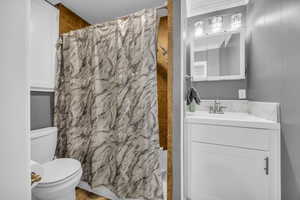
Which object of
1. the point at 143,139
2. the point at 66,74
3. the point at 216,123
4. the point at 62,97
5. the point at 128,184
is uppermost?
the point at 66,74

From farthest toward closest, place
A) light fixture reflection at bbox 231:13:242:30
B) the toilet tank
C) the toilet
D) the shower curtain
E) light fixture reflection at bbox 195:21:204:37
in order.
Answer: light fixture reflection at bbox 195:21:204:37, light fixture reflection at bbox 231:13:242:30, the toilet tank, the shower curtain, the toilet

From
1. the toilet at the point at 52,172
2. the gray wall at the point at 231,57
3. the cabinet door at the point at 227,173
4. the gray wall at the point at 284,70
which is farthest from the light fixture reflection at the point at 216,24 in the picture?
the toilet at the point at 52,172

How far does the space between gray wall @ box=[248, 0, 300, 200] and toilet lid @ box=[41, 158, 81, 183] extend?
1.61 metres

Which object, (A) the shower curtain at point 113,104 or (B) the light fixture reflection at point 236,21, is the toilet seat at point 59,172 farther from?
(B) the light fixture reflection at point 236,21

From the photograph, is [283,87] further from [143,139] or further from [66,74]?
[66,74]

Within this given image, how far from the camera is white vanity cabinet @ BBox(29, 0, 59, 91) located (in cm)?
158

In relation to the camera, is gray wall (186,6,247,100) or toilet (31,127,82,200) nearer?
toilet (31,127,82,200)

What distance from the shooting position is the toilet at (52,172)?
1081mm

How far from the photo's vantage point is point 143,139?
1306mm

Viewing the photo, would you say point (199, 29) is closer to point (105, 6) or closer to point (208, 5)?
point (208, 5)

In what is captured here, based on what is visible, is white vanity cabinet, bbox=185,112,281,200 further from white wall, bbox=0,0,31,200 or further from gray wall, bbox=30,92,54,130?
gray wall, bbox=30,92,54,130

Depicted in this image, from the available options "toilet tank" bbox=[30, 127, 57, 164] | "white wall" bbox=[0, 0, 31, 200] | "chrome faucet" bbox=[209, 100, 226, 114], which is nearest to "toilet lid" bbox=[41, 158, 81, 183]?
"toilet tank" bbox=[30, 127, 57, 164]

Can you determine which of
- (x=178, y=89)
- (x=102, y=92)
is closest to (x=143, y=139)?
(x=178, y=89)

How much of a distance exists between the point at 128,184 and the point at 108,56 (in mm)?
1277
